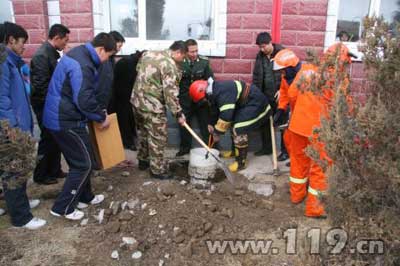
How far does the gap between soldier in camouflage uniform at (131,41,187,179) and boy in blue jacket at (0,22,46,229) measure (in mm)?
1317

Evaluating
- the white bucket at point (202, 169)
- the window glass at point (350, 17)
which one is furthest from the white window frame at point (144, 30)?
the white bucket at point (202, 169)

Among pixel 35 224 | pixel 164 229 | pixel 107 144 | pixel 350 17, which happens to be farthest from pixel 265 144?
pixel 35 224

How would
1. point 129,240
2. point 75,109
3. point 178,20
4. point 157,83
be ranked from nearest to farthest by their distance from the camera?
1. point 129,240
2. point 75,109
3. point 157,83
4. point 178,20

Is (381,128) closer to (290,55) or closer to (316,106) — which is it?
(316,106)

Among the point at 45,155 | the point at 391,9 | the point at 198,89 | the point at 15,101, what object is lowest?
the point at 45,155

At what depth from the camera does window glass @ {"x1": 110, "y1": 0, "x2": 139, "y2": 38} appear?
598 centimetres

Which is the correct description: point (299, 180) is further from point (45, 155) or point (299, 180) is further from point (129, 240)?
point (45, 155)

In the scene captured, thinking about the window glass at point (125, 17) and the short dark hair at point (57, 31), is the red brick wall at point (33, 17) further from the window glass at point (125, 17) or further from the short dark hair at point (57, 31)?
the short dark hair at point (57, 31)

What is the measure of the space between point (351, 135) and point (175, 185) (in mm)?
2635

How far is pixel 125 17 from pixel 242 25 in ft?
6.19

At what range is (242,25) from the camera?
5547 mm

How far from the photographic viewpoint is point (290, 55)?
3955 mm

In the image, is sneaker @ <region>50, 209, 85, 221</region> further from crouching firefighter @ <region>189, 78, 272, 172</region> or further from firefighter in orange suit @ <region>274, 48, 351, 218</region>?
firefighter in orange suit @ <region>274, 48, 351, 218</region>

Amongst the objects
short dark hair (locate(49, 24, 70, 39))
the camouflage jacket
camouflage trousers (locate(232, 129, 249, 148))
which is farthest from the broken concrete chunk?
short dark hair (locate(49, 24, 70, 39))
